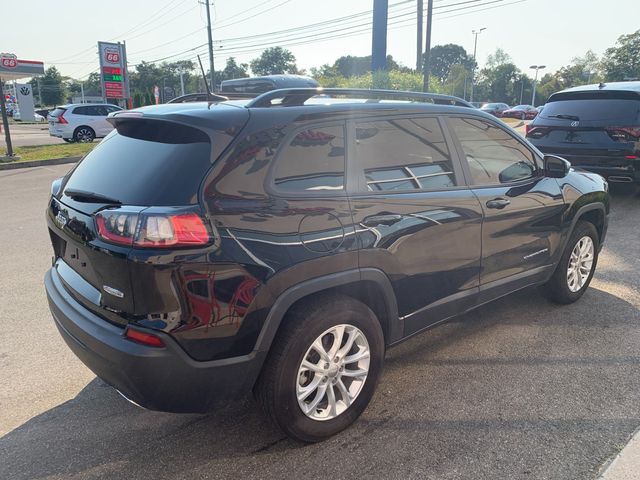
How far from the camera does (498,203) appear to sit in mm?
3402

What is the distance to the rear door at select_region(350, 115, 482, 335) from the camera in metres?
2.69

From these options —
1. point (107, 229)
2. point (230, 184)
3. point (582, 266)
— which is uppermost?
point (230, 184)

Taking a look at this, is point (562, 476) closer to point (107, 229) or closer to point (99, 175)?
point (107, 229)

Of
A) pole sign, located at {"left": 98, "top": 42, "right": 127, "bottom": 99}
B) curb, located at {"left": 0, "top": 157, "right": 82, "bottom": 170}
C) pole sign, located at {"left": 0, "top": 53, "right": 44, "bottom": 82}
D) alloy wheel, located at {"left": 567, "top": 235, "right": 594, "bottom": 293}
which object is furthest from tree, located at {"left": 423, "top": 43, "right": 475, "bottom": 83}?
Result: alloy wheel, located at {"left": 567, "top": 235, "right": 594, "bottom": 293}

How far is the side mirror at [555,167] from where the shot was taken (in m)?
3.88

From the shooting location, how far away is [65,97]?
97562 millimetres

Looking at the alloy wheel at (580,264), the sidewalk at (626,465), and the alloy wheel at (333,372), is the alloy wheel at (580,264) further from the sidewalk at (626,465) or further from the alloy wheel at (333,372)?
the alloy wheel at (333,372)

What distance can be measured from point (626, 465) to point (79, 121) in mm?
21593

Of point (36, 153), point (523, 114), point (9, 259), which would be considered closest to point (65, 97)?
point (523, 114)

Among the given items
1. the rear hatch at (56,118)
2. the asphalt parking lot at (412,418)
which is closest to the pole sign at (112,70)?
the rear hatch at (56,118)

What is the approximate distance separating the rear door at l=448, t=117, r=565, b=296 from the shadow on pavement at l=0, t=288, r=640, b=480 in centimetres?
59

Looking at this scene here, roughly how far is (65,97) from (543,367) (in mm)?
110621

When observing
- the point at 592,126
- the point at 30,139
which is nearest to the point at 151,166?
the point at 592,126

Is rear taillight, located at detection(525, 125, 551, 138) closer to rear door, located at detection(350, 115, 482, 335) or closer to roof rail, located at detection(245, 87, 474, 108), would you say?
roof rail, located at detection(245, 87, 474, 108)
